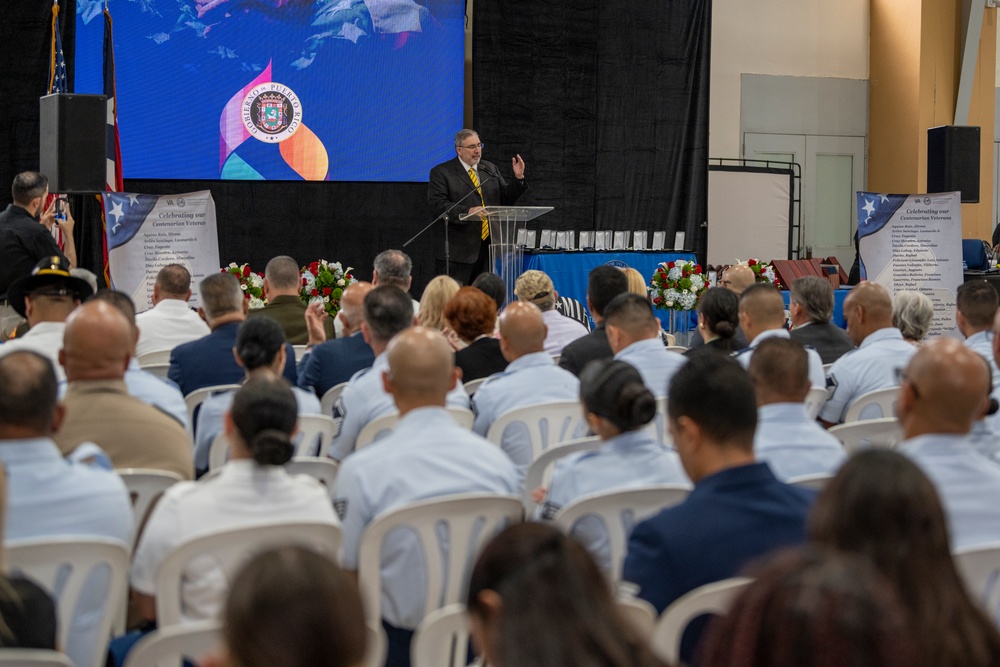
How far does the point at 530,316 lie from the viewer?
445 centimetres

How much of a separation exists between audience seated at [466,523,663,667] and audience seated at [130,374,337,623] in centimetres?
120

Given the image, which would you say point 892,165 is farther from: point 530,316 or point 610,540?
point 610,540

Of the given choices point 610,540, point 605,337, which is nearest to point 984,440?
point 610,540

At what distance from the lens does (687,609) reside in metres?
2.07

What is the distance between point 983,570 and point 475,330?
10.2ft

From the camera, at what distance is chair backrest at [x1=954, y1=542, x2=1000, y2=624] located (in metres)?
2.27

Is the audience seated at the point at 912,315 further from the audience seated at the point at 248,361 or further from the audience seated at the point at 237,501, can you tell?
the audience seated at the point at 237,501

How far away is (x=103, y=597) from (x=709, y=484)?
1284 millimetres

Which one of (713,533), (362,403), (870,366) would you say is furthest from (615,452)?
(870,366)

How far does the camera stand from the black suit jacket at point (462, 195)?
31.0ft

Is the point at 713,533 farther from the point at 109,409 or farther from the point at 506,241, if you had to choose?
the point at 506,241

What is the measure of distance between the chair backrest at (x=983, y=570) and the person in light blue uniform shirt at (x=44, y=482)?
1.73 metres

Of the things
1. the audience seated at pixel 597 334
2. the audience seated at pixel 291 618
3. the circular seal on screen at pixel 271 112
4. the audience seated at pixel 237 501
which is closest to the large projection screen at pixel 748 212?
the circular seal on screen at pixel 271 112

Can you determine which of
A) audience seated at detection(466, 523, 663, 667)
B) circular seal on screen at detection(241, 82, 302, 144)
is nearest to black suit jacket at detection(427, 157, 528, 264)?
circular seal on screen at detection(241, 82, 302, 144)
